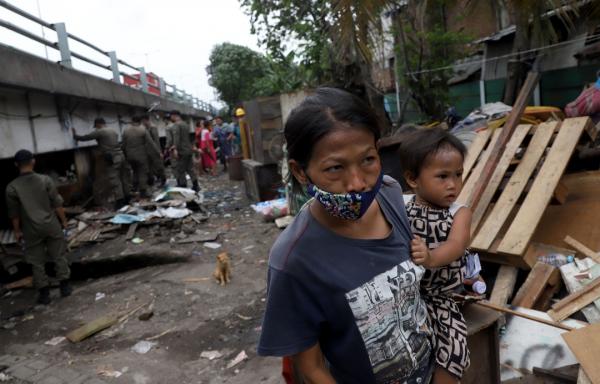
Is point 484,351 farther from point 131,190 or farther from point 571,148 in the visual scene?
point 131,190

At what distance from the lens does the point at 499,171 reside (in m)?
4.25

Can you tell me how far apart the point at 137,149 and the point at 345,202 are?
382 inches

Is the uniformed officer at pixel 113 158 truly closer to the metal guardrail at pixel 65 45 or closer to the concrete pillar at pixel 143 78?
the metal guardrail at pixel 65 45

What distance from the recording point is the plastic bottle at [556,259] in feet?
10.9

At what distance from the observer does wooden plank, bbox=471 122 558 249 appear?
11.8 ft

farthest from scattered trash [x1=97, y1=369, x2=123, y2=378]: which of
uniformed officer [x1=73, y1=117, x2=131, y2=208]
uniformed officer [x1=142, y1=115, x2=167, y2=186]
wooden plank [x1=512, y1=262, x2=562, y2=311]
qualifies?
uniformed officer [x1=142, y1=115, x2=167, y2=186]

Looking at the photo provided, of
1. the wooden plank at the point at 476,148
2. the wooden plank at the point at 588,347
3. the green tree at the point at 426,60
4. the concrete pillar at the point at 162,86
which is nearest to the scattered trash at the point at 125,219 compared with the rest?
the green tree at the point at 426,60

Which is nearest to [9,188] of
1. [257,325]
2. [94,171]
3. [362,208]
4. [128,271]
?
[128,271]

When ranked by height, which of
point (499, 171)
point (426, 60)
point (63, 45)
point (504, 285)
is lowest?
point (504, 285)

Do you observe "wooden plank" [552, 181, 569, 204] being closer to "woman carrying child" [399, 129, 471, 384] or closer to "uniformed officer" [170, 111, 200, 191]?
"woman carrying child" [399, 129, 471, 384]

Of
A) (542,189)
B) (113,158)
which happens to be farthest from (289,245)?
(113,158)

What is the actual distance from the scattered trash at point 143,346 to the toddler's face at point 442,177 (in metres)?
3.20

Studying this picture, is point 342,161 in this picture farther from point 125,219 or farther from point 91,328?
point 125,219

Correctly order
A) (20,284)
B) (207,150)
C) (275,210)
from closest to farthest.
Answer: (20,284), (275,210), (207,150)
